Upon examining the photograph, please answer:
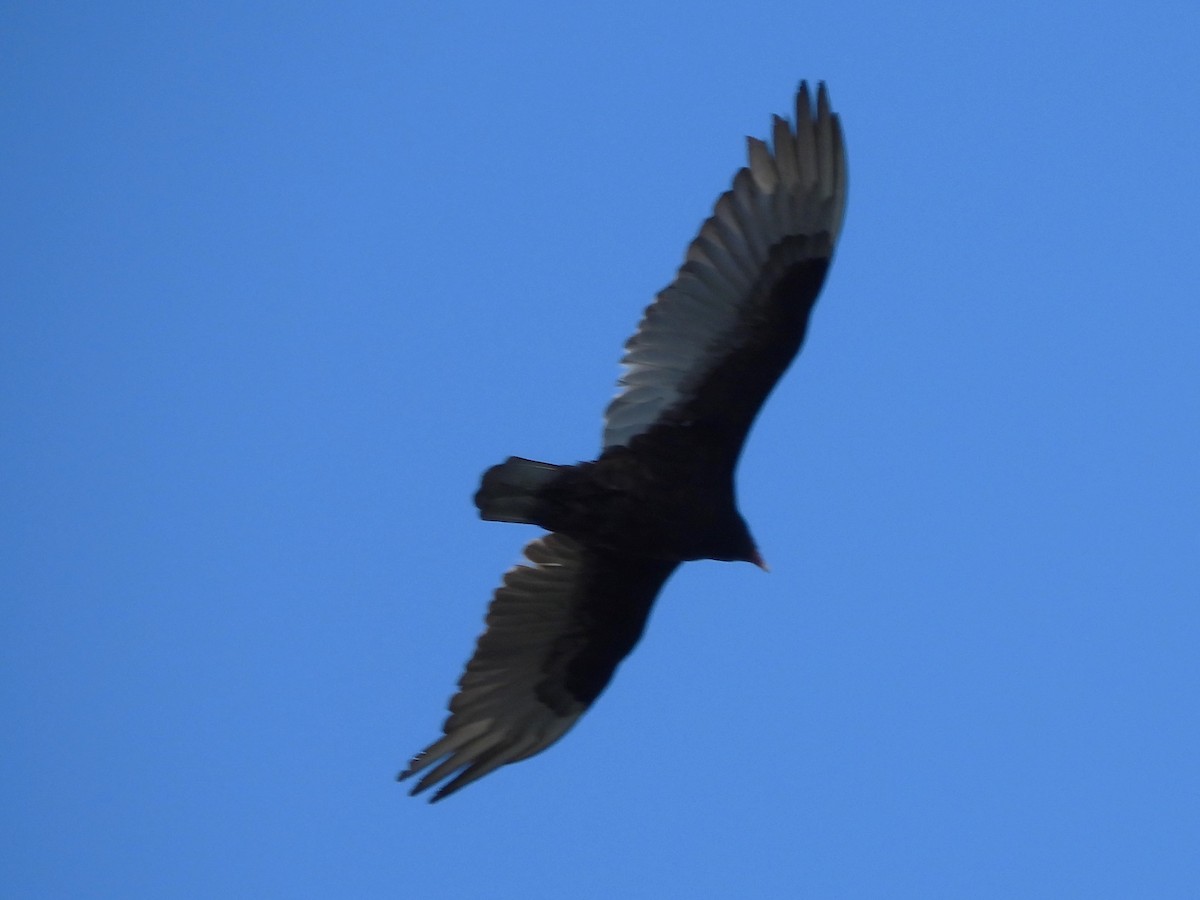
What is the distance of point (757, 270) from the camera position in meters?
8.63

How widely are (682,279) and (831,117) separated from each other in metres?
1.18

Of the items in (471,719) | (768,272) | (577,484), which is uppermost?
(768,272)

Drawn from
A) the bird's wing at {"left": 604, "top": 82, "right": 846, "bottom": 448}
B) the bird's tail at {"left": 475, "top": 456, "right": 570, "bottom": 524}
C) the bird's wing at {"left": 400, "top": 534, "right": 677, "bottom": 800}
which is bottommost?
the bird's wing at {"left": 400, "top": 534, "right": 677, "bottom": 800}

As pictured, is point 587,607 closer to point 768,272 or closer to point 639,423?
point 639,423

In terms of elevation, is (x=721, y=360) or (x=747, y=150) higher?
(x=747, y=150)

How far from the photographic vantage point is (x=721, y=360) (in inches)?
344

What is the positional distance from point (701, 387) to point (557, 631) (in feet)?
6.24

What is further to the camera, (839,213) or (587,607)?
(587,607)

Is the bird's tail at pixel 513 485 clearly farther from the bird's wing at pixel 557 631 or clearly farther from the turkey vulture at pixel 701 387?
the bird's wing at pixel 557 631

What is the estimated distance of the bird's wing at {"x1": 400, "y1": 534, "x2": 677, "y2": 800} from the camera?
9516 millimetres

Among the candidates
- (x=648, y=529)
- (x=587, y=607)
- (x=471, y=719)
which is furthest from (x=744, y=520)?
(x=471, y=719)

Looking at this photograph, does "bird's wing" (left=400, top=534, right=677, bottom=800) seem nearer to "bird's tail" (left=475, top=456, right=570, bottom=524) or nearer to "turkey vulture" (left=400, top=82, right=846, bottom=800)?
"turkey vulture" (left=400, top=82, right=846, bottom=800)

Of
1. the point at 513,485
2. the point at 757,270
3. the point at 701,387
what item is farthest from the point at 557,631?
the point at 757,270

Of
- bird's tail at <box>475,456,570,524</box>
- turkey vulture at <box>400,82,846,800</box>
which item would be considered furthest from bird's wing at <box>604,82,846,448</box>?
bird's tail at <box>475,456,570,524</box>
